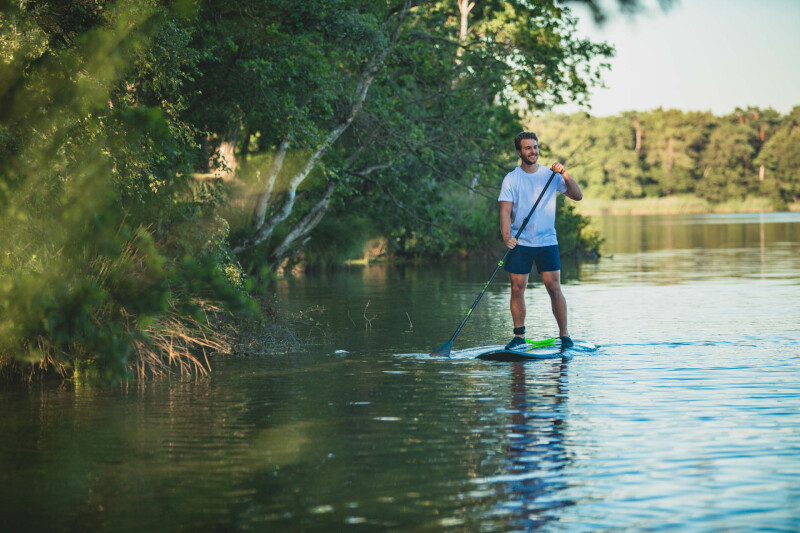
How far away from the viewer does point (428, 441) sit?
24.7 feet

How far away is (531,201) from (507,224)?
0.43 meters

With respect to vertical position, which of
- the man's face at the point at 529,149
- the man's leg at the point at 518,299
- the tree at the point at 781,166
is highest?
the tree at the point at 781,166

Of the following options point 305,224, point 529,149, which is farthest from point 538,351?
point 305,224

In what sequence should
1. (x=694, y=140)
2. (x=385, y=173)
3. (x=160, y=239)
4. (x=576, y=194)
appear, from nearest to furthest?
(x=576, y=194) < (x=160, y=239) < (x=385, y=173) < (x=694, y=140)

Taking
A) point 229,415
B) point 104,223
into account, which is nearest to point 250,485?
point 104,223

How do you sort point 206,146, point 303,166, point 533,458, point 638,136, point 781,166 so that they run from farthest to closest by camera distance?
point 638,136 < point 781,166 < point 303,166 < point 206,146 < point 533,458

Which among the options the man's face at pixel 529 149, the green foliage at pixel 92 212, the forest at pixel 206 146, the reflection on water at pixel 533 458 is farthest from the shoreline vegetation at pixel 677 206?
the reflection on water at pixel 533 458

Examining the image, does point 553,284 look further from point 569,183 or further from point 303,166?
point 303,166

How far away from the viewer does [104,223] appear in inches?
258

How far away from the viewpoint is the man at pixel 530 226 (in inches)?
480

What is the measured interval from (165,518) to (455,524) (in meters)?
1.50

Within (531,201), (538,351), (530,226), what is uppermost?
(531,201)

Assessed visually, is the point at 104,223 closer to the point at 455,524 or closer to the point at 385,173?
the point at 455,524

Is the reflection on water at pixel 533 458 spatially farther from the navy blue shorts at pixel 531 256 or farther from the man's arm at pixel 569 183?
the man's arm at pixel 569 183
